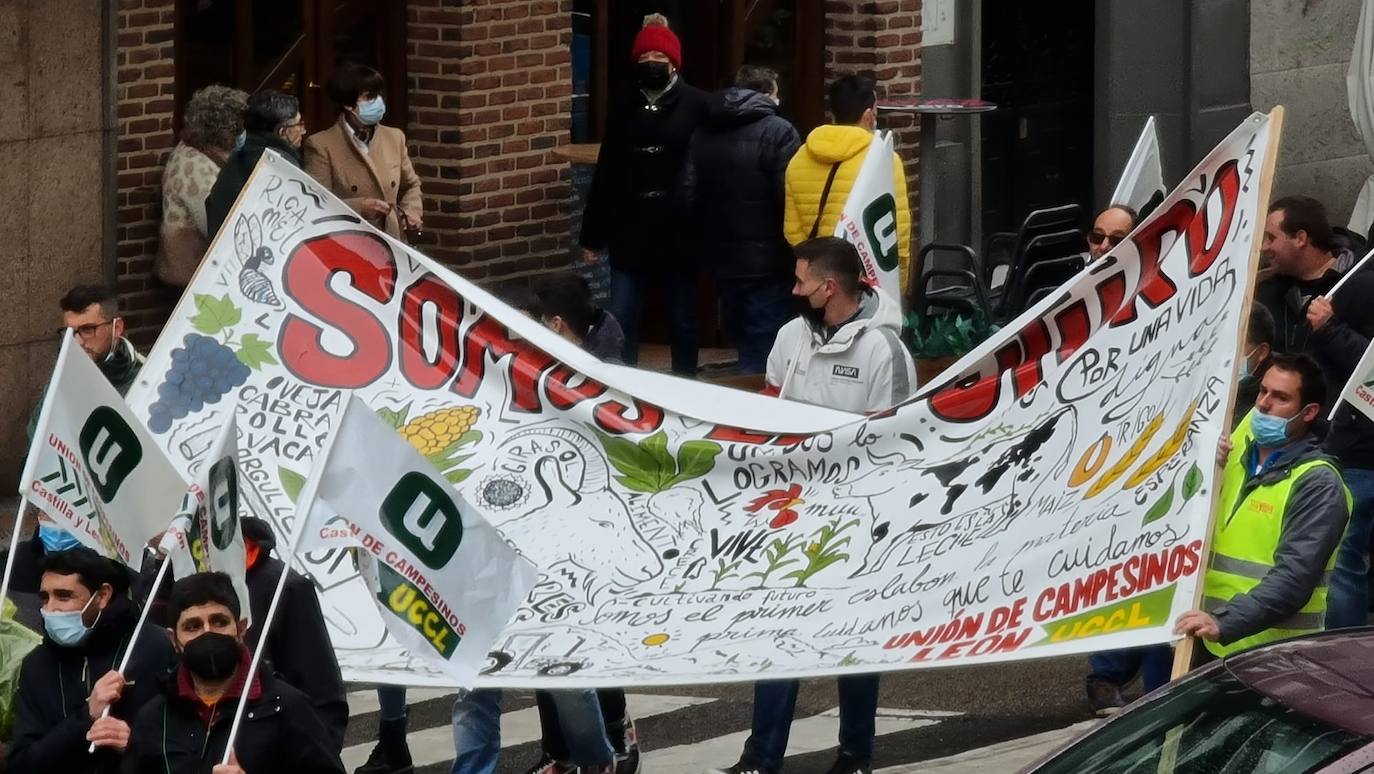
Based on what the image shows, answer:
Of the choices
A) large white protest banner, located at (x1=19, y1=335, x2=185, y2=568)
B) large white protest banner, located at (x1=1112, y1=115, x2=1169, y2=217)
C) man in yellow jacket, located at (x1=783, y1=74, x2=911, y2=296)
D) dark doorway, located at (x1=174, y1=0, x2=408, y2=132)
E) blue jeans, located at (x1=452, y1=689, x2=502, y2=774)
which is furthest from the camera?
dark doorway, located at (x1=174, y1=0, x2=408, y2=132)

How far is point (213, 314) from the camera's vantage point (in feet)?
30.1

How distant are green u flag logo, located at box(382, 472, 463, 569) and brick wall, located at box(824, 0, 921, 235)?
10.7 m

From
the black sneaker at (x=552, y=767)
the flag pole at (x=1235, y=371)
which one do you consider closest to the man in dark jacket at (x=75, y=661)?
the black sneaker at (x=552, y=767)

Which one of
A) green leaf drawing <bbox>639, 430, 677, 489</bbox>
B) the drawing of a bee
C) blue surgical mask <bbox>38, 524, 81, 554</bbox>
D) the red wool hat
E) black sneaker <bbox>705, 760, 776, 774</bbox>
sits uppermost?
the red wool hat

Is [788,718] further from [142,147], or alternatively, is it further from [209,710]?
[142,147]

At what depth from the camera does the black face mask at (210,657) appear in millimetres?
6492

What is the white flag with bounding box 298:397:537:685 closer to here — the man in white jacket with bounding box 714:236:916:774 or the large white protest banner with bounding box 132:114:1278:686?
the large white protest banner with bounding box 132:114:1278:686

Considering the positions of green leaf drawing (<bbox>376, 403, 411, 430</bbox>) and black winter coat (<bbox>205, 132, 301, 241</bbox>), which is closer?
green leaf drawing (<bbox>376, 403, 411, 430</bbox>)

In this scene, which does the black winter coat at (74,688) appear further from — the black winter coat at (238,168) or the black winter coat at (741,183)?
the black winter coat at (741,183)

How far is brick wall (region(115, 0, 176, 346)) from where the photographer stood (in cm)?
1347

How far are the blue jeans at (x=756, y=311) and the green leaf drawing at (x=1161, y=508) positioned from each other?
597 cm

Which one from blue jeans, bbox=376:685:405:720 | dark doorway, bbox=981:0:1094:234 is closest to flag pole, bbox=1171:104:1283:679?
blue jeans, bbox=376:685:405:720

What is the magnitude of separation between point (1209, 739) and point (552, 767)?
149 inches

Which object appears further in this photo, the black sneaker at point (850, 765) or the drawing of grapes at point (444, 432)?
the black sneaker at point (850, 765)
